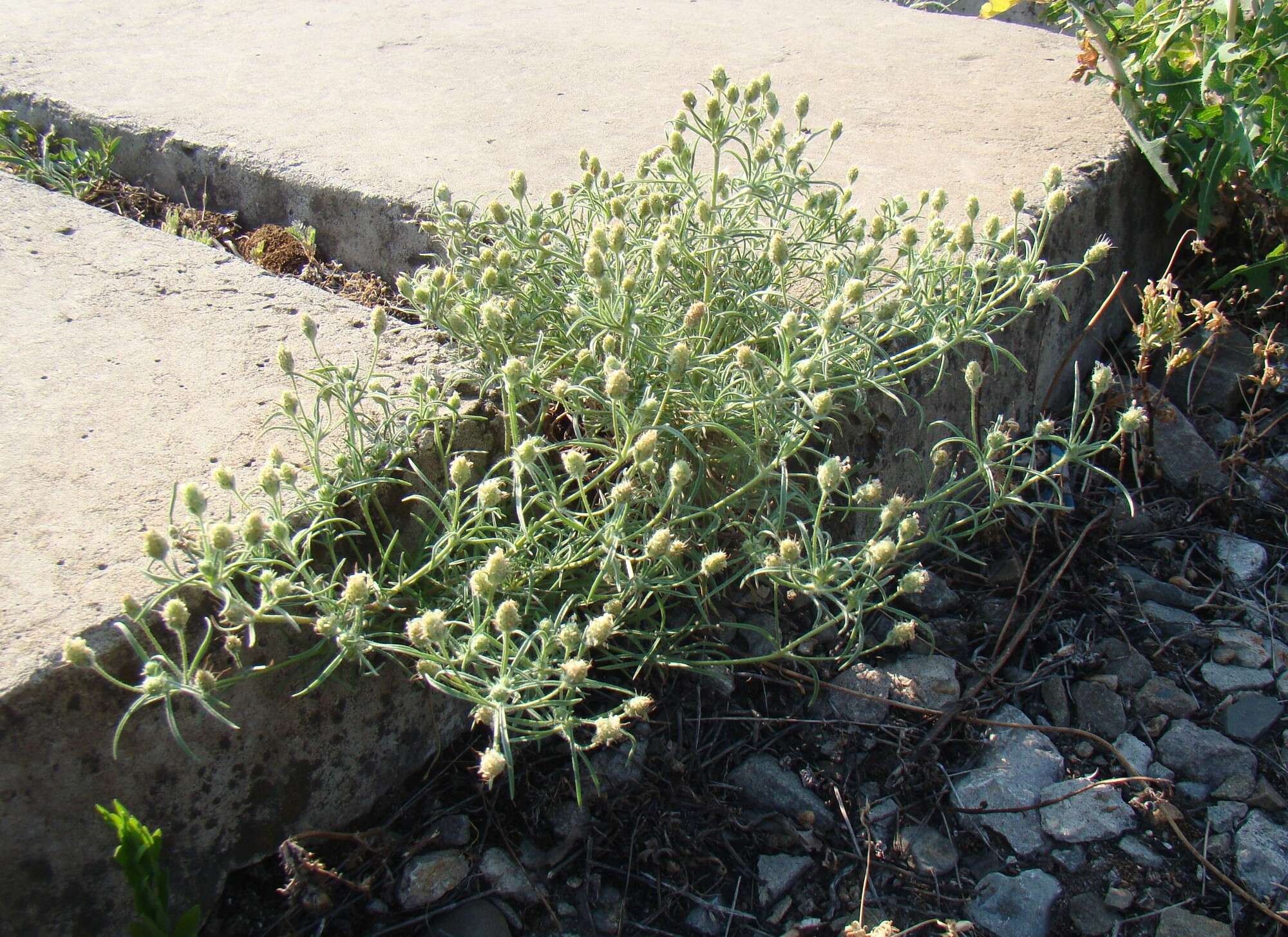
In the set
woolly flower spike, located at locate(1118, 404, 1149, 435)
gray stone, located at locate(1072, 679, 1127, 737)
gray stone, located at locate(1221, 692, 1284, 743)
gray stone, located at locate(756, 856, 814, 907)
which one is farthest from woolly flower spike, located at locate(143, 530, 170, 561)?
gray stone, located at locate(1221, 692, 1284, 743)

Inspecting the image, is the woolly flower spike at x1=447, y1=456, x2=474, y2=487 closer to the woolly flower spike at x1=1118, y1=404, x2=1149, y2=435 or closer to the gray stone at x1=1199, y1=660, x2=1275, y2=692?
the woolly flower spike at x1=1118, y1=404, x2=1149, y2=435

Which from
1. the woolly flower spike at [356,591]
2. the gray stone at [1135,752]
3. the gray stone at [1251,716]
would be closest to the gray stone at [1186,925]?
the gray stone at [1135,752]

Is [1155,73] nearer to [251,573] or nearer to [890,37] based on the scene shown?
[890,37]

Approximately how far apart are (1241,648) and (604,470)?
1476 mm

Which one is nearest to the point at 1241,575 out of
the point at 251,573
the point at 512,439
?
the point at 512,439

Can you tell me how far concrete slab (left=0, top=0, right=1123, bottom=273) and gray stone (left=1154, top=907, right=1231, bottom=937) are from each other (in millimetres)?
1774

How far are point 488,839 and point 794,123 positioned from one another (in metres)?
2.32

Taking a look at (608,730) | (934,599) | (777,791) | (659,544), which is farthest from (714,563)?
(934,599)

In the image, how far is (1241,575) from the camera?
2.54 meters

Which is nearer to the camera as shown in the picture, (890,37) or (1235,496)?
(1235,496)

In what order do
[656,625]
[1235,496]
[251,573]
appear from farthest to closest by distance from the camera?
[1235,496] < [656,625] < [251,573]

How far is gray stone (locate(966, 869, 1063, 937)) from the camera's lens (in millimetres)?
1810

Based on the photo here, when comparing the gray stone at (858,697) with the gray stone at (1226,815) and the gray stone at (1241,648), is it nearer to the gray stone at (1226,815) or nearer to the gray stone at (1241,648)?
the gray stone at (1226,815)

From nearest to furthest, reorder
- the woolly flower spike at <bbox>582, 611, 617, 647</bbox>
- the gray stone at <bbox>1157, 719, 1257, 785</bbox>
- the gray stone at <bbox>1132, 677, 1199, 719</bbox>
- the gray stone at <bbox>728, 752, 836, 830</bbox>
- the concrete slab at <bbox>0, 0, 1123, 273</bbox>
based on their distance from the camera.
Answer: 1. the woolly flower spike at <bbox>582, 611, 617, 647</bbox>
2. the gray stone at <bbox>728, 752, 836, 830</bbox>
3. the gray stone at <bbox>1157, 719, 1257, 785</bbox>
4. the gray stone at <bbox>1132, 677, 1199, 719</bbox>
5. the concrete slab at <bbox>0, 0, 1123, 273</bbox>
